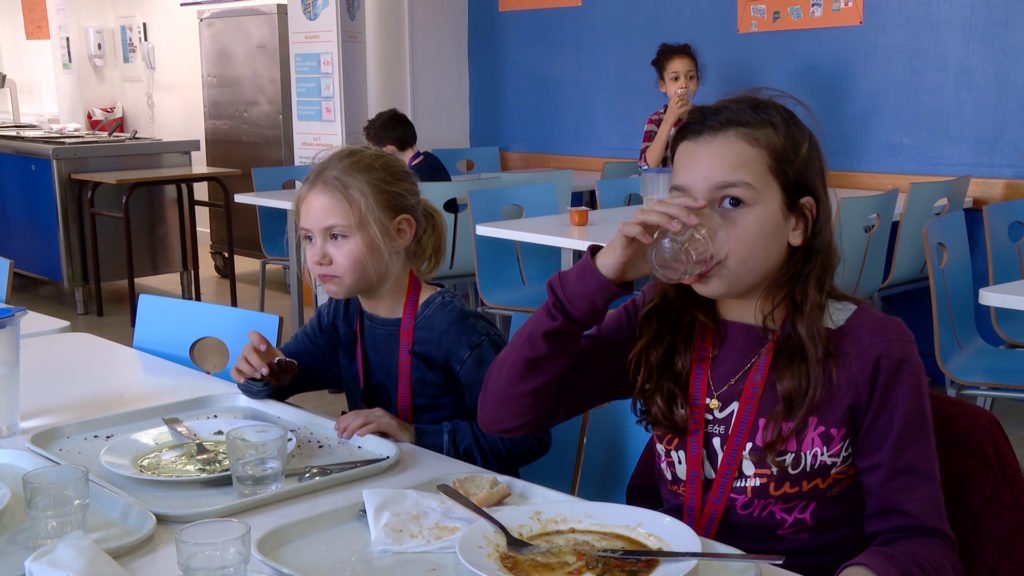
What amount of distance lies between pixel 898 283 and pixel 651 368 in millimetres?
2620

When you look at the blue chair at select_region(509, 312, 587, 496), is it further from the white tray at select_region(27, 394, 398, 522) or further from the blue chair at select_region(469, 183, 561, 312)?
the blue chair at select_region(469, 183, 561, 312)

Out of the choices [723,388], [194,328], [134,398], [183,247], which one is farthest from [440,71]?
[723,388]

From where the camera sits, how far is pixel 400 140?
179 inches

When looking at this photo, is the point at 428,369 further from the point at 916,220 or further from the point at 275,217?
the point at 275,217

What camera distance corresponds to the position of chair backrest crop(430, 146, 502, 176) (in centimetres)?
556

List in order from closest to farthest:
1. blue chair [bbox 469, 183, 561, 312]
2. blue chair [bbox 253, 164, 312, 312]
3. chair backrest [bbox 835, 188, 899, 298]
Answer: chair backrest [bbox 835, 188, 899, 298] → blue chair [bbox 469, 183, 561, 312] → blue chair [bbox 253, 164, 312, 312]

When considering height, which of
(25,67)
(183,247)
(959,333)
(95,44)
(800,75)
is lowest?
(183,247)

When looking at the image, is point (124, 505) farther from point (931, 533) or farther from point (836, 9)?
point (836, 9)

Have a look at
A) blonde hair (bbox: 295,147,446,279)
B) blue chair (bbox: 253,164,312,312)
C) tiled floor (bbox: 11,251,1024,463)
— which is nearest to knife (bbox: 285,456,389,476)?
blonde hair (bbox: 295,147,446,279)

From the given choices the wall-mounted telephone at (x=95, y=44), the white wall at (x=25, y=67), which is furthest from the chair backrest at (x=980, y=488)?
the white wall at (x=25, y=67)

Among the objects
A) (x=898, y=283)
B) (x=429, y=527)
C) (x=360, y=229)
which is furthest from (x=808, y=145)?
(x=898, y=283)

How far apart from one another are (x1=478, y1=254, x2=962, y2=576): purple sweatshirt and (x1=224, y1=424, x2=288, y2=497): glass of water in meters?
0.33

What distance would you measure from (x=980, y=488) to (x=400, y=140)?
144 inches

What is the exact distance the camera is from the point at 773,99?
4.22 feet
